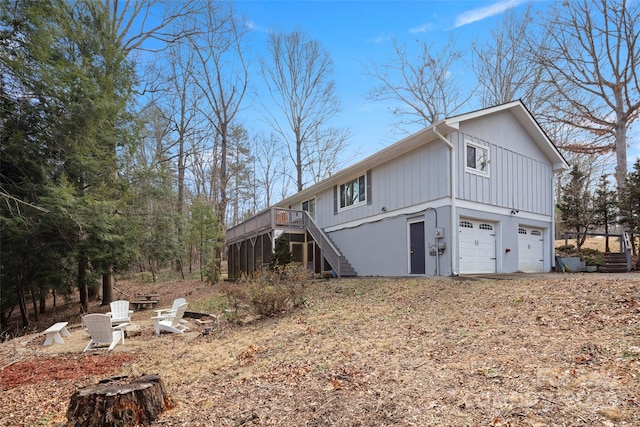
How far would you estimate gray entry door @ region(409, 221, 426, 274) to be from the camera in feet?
39.3

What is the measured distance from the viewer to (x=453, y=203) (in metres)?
11.1

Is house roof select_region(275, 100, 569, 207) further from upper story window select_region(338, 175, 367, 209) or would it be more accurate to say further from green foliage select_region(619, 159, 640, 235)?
green foliage select_region(619, 159, 640, 235)

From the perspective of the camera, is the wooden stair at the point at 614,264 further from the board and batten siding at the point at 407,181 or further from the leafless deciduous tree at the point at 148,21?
the leafless deciduous tree at the point at 148,21

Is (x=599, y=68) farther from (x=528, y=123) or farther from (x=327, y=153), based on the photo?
(x=327, y=153)

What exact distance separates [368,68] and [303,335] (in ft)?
67.2

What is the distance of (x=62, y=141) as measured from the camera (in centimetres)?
1091

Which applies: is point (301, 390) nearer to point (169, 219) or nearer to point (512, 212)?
point (512, 212)

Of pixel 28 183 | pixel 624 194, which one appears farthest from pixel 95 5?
pixel 624 194

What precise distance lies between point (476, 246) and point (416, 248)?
6.32ft

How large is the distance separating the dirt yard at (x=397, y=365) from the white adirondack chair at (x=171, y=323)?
9.1 inches

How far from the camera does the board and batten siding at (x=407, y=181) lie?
37.9ft

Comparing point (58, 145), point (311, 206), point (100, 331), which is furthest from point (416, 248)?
point (58, 145)

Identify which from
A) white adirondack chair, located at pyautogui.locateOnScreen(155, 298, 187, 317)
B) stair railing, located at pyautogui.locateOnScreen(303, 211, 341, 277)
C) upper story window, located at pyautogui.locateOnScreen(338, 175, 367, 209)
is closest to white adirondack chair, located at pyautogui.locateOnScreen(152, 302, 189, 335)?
white adirondack chair, located at pyautogui.locateOnScreen(155, 298, 187, 317)

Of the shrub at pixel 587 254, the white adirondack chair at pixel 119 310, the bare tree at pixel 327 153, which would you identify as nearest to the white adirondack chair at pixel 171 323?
the white adirondack chair at pixel 119 310
